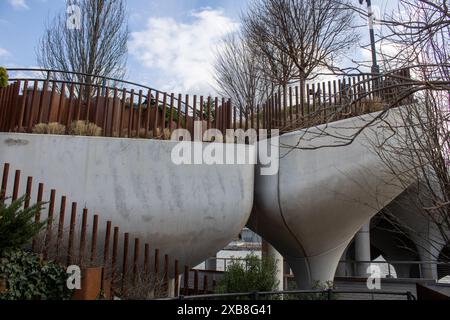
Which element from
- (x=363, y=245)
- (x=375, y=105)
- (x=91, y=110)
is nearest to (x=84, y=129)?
(x=91, y=110)

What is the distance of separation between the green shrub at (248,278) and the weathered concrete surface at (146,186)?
0.68m

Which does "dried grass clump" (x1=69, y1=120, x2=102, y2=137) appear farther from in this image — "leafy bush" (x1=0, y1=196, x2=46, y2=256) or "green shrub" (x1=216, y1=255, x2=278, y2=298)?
"green shrub" (x1=216, y1=255, x2=278, y2=298)

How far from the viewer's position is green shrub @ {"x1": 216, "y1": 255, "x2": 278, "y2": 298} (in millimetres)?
6965

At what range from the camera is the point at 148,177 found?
6969 millimetres

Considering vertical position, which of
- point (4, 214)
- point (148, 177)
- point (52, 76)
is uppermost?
point (52, 76)

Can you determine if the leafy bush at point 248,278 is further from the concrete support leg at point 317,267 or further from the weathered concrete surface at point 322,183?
the concrete support leg at point 317,267

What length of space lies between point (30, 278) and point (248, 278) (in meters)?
3.73

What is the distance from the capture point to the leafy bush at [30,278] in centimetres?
473

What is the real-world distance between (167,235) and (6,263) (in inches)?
111

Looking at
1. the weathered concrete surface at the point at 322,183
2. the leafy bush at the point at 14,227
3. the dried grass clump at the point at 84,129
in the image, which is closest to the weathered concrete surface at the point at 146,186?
the dried grass clump at the point at 84,129

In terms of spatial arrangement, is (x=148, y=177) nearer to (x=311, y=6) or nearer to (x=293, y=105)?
(x=293, y=105)

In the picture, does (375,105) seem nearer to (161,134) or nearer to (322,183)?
(322,183)

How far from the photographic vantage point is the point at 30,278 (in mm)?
5000
